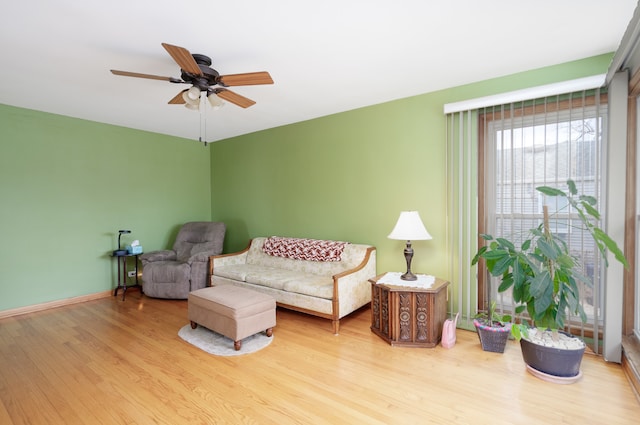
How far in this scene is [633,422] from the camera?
1756 millimetres

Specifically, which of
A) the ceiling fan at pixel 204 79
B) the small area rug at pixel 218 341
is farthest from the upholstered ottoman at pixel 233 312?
the ceiling fan at pixel 204 79

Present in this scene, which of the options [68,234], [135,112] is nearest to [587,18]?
[135,112]

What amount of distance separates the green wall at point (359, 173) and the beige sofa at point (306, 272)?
0.28 m

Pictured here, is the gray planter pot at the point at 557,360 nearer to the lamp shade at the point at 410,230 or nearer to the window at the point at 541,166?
the window at the point at 541,166

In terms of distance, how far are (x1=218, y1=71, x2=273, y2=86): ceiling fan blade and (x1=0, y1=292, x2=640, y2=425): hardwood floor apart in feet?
7.21

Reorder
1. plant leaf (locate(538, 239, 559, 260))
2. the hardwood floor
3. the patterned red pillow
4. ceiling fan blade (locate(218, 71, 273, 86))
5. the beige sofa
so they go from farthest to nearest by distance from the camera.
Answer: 1. the patterned red pillow
2. the beige sofa
3. ceiling fan blade (locate(218, 71, 273, 86))
4. plant leaf (locate(538, 239, 559, 260))
5. the hardwood floor

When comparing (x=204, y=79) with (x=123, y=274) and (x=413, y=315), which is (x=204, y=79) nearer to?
(x=413, y=315)

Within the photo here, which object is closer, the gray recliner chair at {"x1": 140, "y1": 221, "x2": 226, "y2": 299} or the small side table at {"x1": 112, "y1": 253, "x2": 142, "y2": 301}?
the gray recliner chair at {"x1": 140, "y1": 221, "x2": 226, "y2": 299}

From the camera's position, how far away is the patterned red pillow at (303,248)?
12.6ft

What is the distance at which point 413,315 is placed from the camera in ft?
9.00

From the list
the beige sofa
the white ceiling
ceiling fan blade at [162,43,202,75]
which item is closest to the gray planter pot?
the beige sofa

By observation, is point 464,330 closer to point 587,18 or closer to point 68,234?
point 587,18

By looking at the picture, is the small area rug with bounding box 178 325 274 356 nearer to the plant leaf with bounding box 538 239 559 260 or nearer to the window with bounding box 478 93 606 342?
the window with bounding box 478 93 606 342

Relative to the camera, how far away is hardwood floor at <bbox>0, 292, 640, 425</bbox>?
1.85 m
